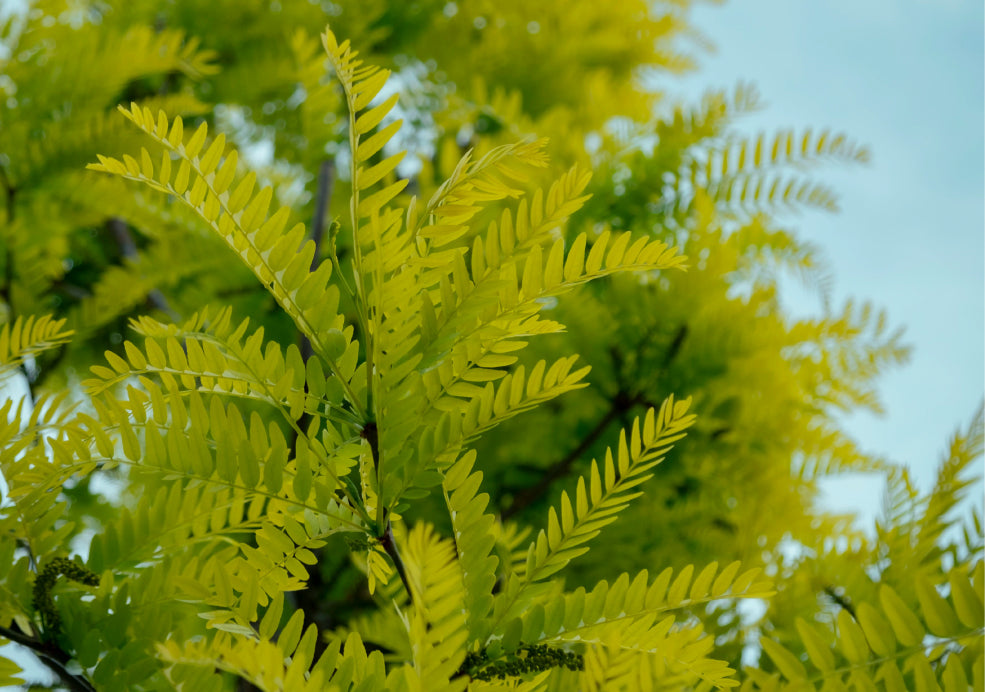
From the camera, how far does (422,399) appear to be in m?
0.44

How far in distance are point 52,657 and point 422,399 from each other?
0.83 ft

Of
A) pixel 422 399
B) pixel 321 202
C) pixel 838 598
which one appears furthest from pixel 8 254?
pixel 838 598

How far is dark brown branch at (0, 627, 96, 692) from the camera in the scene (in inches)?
17.7

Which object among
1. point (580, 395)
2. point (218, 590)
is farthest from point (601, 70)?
point (218, 590)

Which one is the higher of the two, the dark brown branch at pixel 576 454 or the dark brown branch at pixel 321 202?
the dark brown branch at pixel 321 202

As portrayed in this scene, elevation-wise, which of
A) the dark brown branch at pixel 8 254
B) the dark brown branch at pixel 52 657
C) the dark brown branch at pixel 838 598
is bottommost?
the dark brown branch at pixel 838 598

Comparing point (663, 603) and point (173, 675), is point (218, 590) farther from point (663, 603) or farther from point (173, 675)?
point (663, 603)

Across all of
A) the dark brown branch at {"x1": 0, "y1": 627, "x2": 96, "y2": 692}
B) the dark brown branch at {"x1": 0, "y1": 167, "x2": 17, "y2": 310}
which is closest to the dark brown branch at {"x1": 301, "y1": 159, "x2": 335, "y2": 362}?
the dark brown branch at {"x1": 0, "y1": 167, "x2": 17, "y2": 310}

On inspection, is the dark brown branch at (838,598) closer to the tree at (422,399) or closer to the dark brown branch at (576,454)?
the tree at (422,399)

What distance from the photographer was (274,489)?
41cm

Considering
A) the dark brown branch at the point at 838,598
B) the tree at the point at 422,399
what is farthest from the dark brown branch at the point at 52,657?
the dark brown branch at the point at 838,598

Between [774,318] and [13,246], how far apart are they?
Answer: 3.29 ft

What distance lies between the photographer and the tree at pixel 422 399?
1.36 ft

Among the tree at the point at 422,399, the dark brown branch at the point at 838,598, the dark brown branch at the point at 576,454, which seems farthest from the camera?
the dark brown branch at the point at 576,454
